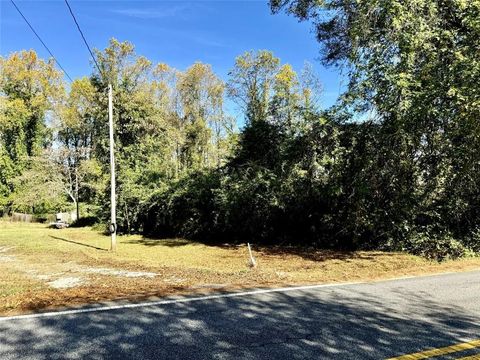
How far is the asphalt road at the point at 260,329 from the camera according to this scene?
4227 millimetres

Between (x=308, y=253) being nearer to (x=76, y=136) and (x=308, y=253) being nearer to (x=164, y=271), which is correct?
(x=164, y=271)

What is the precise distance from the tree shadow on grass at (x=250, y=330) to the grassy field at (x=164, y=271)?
1.36 m

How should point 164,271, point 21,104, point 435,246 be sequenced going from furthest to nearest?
point 21,104 < point 435,246 < point 164,271

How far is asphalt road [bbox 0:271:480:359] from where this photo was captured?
4.23 metres

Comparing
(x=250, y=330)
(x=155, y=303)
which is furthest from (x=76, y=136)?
(x=250, y=330)

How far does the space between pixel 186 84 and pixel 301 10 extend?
2923 centimetres

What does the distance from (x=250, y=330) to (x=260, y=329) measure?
14cm

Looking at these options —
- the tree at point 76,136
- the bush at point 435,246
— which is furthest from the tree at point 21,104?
the bush at point 435,246

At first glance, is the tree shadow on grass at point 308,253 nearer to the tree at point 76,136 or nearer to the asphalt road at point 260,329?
the asphalt road at point 260,329

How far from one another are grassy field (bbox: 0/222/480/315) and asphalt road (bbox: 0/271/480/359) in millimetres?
1304

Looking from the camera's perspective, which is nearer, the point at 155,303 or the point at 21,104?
the point at 155,303

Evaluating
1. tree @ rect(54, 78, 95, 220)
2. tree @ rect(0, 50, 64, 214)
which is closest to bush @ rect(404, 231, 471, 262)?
tree @ rect(54, 78, 95, 220)

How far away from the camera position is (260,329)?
4.96 m

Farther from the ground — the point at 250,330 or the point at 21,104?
the point at 21,104
